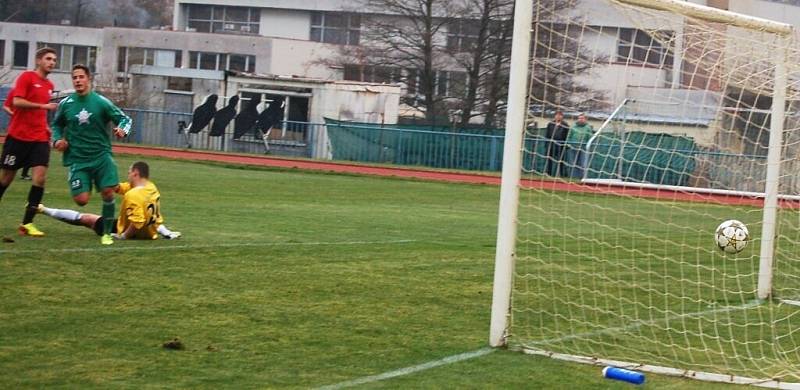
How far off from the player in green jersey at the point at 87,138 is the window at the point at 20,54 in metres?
57.2

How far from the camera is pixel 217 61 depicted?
200 ft

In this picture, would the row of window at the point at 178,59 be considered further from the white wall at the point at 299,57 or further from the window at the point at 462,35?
the window at the point at 462,35

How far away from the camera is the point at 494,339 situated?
24.9 feet

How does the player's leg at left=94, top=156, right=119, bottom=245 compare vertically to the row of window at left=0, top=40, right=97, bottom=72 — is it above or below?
below

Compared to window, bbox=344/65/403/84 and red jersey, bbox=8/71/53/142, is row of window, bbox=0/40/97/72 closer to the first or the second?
window, bbox=344/65/403/84

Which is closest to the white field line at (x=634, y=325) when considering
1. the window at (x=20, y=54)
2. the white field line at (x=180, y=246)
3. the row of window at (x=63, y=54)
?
the white field line at (x=180, y=246)

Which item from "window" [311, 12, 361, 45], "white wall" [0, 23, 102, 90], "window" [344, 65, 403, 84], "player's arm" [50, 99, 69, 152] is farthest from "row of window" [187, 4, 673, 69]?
"white wall" [0, 23, 102, 90]

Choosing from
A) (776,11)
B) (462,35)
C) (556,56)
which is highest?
(776,11)

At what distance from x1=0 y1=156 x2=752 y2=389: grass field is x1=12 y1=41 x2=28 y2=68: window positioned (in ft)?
177

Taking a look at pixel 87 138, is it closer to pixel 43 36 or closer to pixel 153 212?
pixel 153 212

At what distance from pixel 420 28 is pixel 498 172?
45.3ft

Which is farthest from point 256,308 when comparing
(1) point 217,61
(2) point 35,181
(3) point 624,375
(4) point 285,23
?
(4) point 285,23

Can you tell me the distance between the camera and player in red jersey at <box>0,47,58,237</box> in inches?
467

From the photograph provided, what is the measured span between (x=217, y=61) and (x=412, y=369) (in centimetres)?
5558
